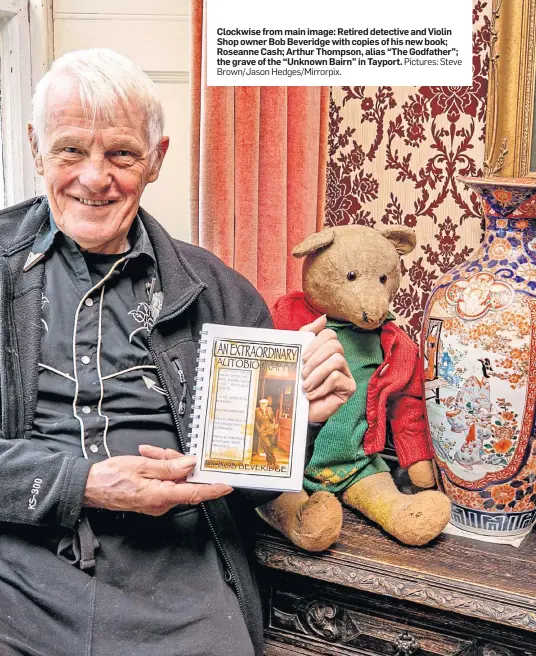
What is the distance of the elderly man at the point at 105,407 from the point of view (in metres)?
1.28

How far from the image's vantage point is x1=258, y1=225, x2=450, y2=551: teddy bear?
5.07ft

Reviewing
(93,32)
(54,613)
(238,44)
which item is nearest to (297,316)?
(238,44)

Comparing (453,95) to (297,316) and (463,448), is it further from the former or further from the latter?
(463,448)

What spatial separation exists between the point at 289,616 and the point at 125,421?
475 mm

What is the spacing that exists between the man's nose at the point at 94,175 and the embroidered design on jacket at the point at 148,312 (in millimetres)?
208

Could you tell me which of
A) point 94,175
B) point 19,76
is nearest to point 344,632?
point 94,175

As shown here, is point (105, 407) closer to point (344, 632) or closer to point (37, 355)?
point (37, 355)

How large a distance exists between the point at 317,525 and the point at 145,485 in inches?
12.7

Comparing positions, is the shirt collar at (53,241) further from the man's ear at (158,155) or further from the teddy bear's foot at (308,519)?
the teddy bear's foot at (308,519)

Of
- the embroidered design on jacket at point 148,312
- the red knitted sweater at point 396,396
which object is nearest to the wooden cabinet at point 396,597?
the red knitted sweater at point 396,396

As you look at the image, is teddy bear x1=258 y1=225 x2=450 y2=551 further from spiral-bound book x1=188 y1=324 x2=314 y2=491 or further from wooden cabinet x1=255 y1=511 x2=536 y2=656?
spiral-bound book x1=188 y1=324 x2=314 y2=491

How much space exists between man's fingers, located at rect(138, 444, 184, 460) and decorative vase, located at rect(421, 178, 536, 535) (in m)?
0.48

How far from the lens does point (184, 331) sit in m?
1.47

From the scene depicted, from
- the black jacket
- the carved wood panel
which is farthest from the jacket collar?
the carved wood panel
